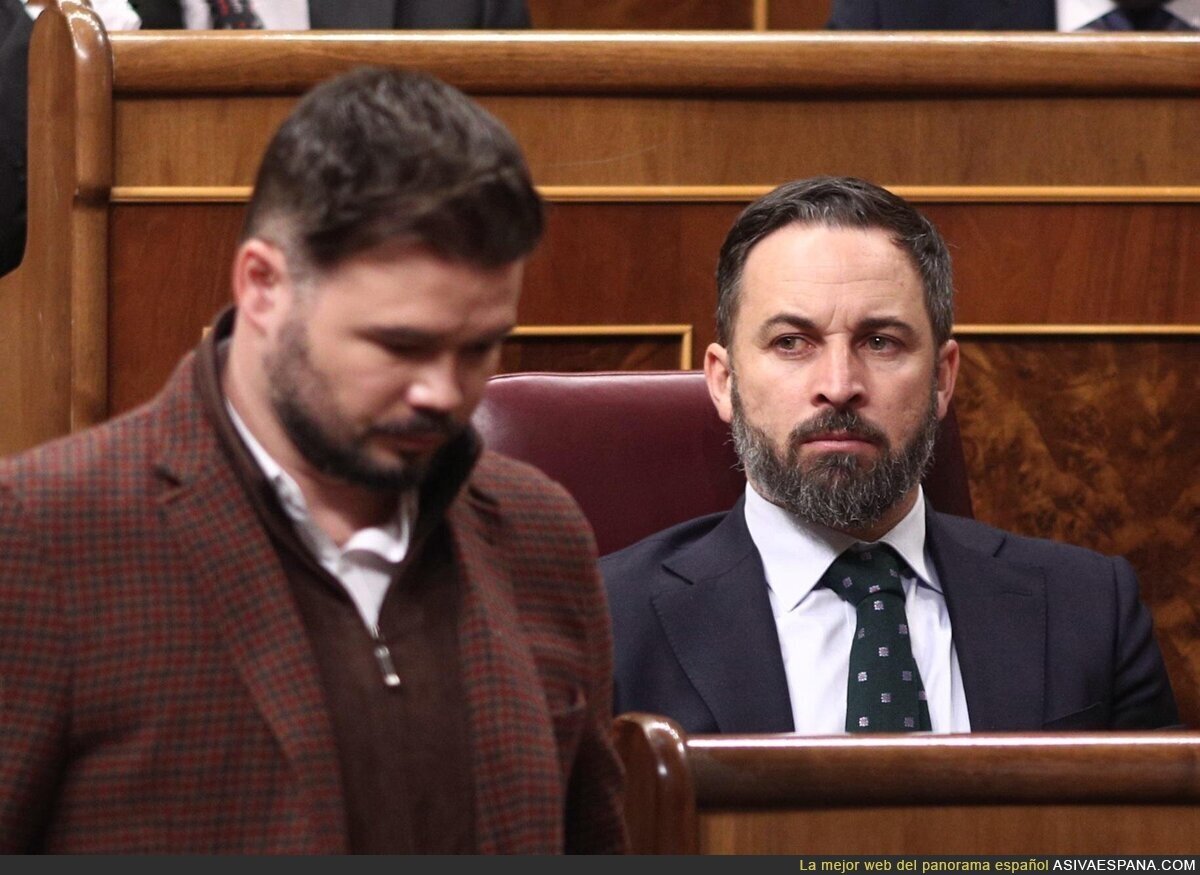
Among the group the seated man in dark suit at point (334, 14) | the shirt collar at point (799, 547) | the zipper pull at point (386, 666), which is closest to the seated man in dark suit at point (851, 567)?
the shirt collar at point (799, 547)

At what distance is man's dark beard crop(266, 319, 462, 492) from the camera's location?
649 millimetres

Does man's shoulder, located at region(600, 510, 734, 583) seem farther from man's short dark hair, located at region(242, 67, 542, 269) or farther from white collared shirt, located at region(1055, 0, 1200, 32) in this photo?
white collared shirt, located at region(1055, 0, 1200, 32)

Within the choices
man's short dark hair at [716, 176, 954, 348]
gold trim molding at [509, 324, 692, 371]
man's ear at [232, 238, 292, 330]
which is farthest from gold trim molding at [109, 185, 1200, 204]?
man's ear at [232, 238, 292, 330]

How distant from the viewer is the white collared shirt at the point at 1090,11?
5.78 feet

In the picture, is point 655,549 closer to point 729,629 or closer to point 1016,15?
point 729,629

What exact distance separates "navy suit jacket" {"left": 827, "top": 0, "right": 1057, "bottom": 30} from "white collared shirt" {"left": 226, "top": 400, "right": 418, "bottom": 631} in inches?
47.2

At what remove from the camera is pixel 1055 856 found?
835 millimetres

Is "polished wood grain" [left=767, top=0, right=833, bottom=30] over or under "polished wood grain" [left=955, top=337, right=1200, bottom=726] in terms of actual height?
over

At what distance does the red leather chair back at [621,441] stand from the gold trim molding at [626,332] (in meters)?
0.19

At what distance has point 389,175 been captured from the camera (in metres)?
0.63

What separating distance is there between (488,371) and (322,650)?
0.41ft

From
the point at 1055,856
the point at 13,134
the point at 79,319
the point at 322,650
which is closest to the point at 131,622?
the point at 322,650

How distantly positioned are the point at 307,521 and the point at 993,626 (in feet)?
2.15

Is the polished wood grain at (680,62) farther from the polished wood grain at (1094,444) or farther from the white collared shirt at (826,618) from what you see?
the white collared shirt at (826,618)
